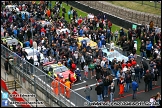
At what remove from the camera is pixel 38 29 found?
43.0m

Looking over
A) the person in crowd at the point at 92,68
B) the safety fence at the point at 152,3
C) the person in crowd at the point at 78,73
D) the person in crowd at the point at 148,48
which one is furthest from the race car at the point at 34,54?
the safety fence at the point at 152,3

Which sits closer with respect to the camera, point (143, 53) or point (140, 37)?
point (143, 53)

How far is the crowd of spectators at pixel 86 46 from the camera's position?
3189cm

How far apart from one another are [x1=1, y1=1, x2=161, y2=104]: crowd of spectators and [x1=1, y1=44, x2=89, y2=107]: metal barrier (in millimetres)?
1317

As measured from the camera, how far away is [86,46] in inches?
1474

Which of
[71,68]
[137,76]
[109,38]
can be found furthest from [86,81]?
[109,38]

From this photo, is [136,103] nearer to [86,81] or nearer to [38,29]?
[86,81]

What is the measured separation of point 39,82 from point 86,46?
8116 mm

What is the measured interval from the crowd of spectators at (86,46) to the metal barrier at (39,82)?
4.32ft

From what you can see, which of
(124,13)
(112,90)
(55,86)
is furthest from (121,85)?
(124,13)

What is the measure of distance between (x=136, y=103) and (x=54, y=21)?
1933 centimetres

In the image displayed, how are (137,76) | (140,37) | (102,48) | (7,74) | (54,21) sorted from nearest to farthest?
(137,76), (7,74), (102,48), (140,37), (54,21)

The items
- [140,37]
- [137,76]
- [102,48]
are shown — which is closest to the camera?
[137,76]

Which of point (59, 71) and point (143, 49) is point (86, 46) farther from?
point (59, 71)
